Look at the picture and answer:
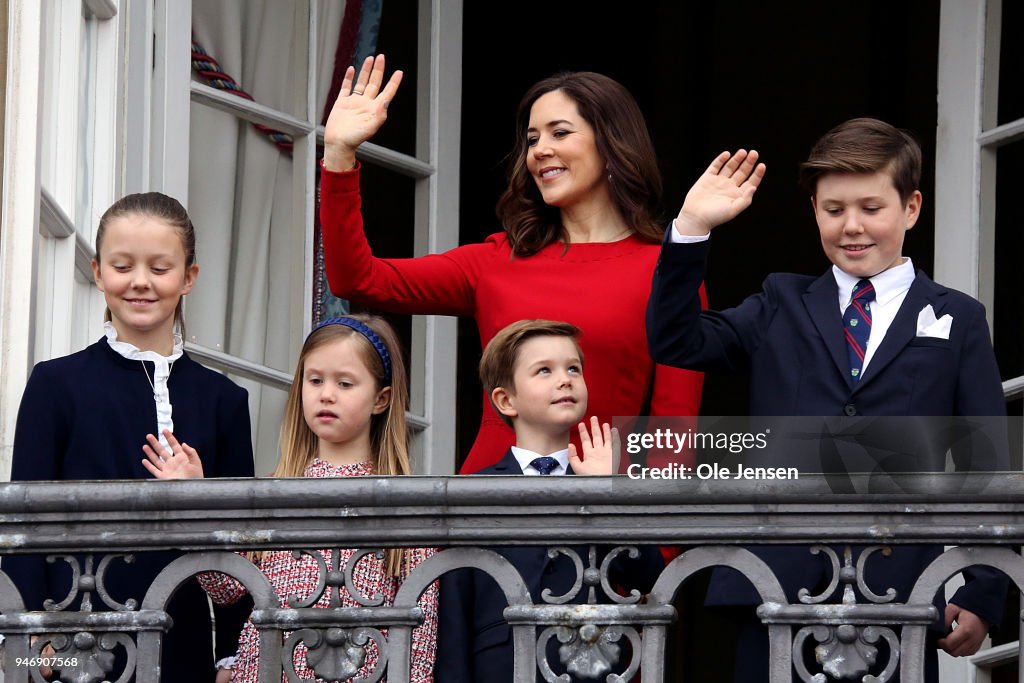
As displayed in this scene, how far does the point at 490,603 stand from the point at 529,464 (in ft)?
1.04

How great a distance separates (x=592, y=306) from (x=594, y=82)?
51cm

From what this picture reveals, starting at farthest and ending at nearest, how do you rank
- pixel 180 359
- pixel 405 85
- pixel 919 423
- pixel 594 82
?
1. pixel 405 85
2. pixel 594 82
3. pixel 180 359
4. pixel 919 423

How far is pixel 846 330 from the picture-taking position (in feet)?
A: 12.2

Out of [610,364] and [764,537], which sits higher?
[610,364]

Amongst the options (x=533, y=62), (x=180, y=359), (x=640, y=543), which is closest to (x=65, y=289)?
(x=180, y=359)

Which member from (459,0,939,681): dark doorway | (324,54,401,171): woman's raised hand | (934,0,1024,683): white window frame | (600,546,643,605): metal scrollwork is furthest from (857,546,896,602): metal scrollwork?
(459,0,939,681): dark doorway

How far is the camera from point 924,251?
7.68 metres

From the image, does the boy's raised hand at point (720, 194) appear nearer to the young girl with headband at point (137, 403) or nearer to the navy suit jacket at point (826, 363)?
the navy suit jacket at point (826, 363)

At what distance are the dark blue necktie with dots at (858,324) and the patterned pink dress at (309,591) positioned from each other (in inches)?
32.8

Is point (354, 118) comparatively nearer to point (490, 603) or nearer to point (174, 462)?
point (174, 462)

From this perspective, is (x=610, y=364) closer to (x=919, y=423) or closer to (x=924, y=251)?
(x=919, y=423)

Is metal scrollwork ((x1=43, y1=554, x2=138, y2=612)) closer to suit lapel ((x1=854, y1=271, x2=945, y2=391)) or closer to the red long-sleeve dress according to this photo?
the red long-sleeve dress

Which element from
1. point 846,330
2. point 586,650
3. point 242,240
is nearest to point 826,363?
point 846,330

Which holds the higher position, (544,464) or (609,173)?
(609,173)
